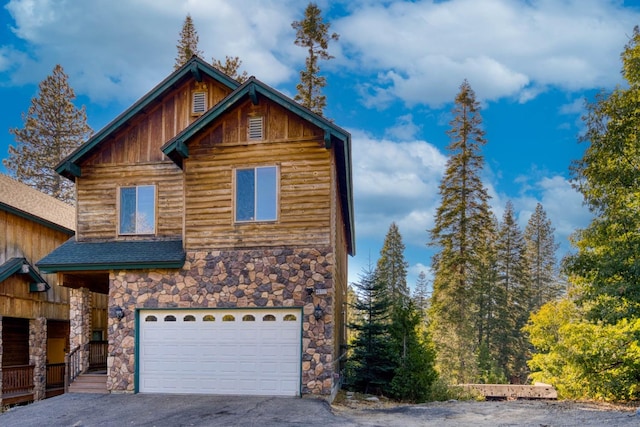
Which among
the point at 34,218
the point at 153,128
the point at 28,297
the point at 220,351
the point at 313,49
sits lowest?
the point at 220,351

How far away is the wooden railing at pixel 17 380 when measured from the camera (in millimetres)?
15438

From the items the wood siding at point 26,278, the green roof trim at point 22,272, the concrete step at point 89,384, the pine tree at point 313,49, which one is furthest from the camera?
the pine tree at point 313,49

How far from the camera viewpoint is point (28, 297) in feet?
56.2

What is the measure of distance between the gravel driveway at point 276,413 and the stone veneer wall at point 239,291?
810 millimetres

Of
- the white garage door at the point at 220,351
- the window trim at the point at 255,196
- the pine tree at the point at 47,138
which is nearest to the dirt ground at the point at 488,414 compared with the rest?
the white garage door at the point at 220,351

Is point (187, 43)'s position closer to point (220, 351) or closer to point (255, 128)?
point (255, 128)

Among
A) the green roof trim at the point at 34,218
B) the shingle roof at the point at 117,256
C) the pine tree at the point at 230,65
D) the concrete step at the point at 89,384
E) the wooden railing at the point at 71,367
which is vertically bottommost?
the concrete step at the point at 89,384

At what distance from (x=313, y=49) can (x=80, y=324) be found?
20372mm

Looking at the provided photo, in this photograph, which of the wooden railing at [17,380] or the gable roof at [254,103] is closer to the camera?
the gable roof at [254,103]

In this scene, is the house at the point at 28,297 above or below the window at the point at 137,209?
below

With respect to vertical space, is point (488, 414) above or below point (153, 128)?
below

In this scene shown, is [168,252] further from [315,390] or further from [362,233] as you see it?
[362,233]

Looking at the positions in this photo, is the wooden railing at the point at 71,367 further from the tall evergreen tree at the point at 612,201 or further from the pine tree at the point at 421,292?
the pine tree at the point at 421,292

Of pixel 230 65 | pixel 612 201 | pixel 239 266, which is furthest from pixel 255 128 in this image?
pixel 230 65
